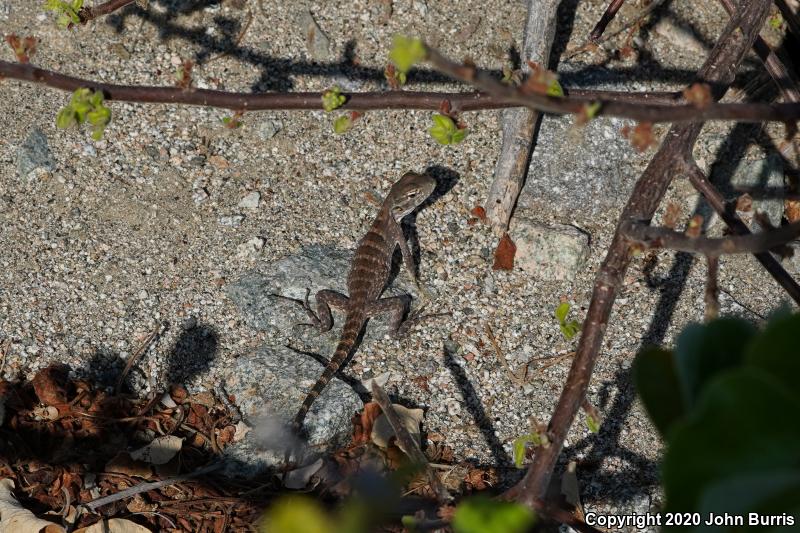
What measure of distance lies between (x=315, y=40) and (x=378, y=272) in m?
1.72

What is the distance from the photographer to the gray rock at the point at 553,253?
4910 mm

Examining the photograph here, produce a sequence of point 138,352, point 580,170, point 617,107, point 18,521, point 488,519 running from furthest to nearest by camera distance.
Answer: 1. point 580,170
2. point 138,352
3. point 18,521
4. point 617,107
5. point 488,519

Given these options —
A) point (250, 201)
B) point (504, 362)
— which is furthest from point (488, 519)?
point (250, 201)

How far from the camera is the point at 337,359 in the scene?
4531 millimetres

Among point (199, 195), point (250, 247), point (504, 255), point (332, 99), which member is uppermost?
point (504, 255)

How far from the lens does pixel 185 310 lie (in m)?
4.58

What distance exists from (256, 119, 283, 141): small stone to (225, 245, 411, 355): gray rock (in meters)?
0.82

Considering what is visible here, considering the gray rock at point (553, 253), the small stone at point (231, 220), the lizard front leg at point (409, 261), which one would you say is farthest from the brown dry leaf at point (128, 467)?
the gray rock at point (553, 253)

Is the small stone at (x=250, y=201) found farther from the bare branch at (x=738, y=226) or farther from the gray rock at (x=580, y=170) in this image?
the bare branch at (x=738, y=226)

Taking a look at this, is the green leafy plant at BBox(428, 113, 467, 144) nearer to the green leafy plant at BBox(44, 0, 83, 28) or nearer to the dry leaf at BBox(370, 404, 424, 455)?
the dry leaf at BBox(370, 404, 424, 455)

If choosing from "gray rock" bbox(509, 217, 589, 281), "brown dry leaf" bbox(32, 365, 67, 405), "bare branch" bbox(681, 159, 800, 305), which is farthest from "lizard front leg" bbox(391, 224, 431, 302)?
"bare branch" bbox(681, 159, 800, 305)

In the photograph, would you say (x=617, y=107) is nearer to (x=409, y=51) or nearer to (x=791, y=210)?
(x=409, y=51)

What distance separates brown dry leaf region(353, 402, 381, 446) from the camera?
4203 mm

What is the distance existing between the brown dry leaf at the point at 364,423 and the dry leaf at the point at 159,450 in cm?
89
